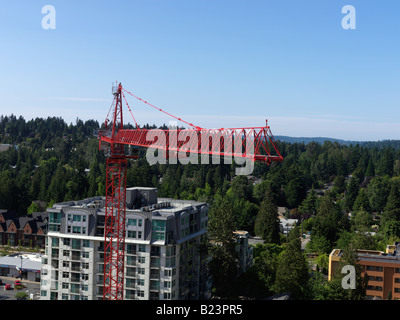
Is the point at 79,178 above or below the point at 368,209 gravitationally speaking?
above

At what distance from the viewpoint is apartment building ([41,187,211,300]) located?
26.8 metres

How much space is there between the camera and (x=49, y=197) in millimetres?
61938

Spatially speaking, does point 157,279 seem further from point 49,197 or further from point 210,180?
A: point 210,180

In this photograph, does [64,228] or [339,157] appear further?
[339,157]

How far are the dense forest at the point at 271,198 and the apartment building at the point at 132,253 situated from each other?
2.69 metres

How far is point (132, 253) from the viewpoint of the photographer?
89.3 ft

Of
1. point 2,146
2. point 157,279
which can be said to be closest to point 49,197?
point 157,279

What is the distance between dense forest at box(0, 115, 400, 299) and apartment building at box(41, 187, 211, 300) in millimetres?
2690

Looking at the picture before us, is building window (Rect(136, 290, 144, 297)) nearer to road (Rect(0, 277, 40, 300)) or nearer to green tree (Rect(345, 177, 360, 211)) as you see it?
road (Rect(0, 277, 40, 300))

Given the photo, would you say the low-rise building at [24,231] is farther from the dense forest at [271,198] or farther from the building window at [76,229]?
the building window at [76,229]

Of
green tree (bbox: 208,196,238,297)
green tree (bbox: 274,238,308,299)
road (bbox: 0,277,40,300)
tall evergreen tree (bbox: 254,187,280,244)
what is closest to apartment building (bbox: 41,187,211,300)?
green tree (bbox: 208,196,238,297)

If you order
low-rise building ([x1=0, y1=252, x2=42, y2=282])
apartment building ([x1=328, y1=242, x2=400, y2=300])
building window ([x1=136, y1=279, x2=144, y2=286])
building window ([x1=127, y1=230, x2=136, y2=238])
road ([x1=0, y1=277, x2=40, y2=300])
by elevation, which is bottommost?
road ([x1=0, y1=277, x2=40, y2=300])
